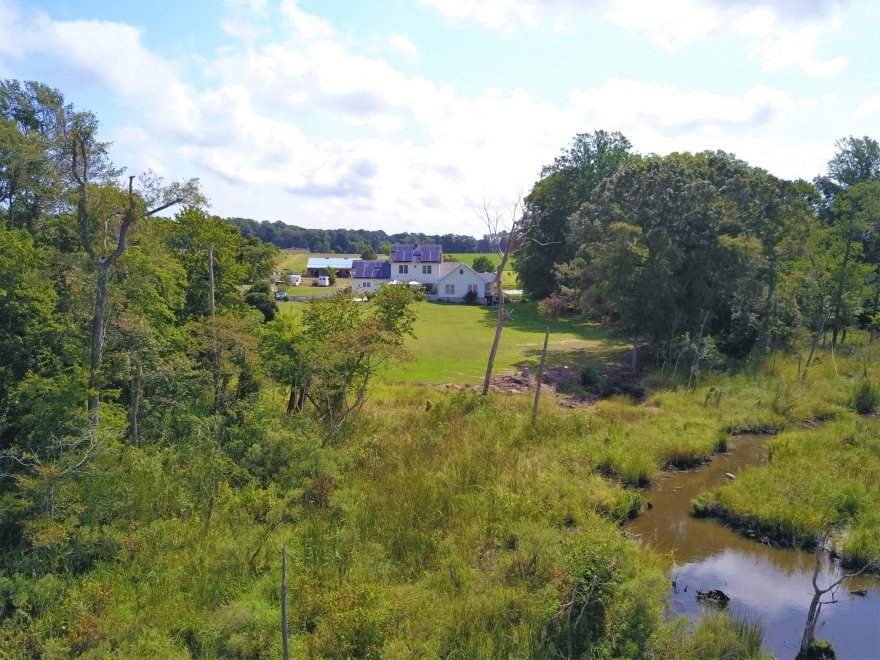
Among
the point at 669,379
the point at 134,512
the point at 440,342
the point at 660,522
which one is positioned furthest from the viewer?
the point at 440,342

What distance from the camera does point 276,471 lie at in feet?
49.1

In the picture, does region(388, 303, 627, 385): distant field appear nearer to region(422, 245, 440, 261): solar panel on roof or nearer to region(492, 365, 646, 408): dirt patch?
region(492, 365, 646, 408): dirt patch

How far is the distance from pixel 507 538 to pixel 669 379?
1763cm

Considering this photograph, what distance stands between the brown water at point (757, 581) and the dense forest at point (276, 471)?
0.74 meters

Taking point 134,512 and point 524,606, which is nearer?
point 524,606

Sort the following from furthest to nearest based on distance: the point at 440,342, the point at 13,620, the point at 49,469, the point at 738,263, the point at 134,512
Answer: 1. the point at 440,342
2. the point at 738,263
3. the point at 134,512
4. the point at 49,469
5. the point at 13,620

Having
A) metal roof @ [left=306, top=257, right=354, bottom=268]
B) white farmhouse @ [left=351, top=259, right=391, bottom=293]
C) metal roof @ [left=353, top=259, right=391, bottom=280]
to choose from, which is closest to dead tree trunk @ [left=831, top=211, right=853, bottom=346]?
white farmhouse @ [left=351, top=259, right=391, bottom=293]

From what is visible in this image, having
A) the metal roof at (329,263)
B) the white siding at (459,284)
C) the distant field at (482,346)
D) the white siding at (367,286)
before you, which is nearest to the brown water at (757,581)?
the distant field at (482,346)

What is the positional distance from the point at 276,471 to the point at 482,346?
22.6 m

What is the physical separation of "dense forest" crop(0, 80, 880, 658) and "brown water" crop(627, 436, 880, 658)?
0.74m

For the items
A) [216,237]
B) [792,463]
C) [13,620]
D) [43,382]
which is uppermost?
[216,237]

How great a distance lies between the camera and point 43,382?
42.1ft

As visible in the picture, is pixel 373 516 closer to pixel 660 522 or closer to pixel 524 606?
pixel 524 606

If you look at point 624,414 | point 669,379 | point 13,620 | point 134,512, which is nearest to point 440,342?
point 669,379
